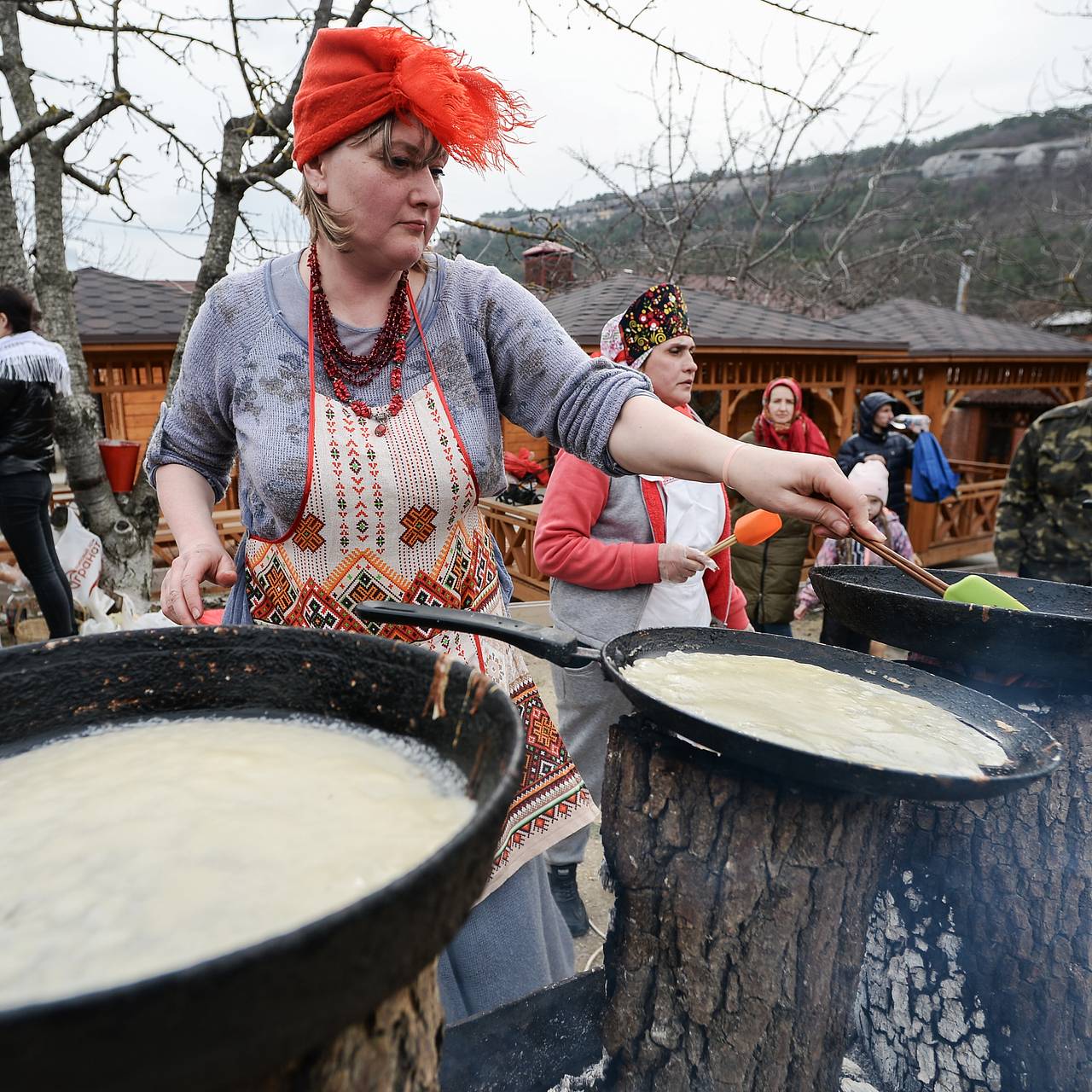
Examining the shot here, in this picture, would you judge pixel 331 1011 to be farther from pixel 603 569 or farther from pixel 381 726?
pixel 603 569

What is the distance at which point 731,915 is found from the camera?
4.18 ft

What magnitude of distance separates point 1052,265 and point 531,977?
31.1m

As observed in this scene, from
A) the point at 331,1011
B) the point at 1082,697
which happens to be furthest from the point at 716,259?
the point at 331,1011

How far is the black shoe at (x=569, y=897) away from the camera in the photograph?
2926mm

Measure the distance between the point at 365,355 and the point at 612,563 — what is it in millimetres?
1405

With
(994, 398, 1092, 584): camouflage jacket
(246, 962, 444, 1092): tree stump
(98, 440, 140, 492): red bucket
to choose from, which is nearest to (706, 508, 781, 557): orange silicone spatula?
(246, 962, 444, 1092): tree stump

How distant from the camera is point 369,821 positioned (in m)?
0.77

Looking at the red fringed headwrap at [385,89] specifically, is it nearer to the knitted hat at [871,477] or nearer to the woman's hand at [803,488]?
the woman's hand at [803,488]

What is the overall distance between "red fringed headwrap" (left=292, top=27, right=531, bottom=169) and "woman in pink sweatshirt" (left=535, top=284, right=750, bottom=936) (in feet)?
4.81

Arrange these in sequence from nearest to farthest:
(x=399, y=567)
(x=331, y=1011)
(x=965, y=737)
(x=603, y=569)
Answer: (x=331, y=1011) < (x=965, y=737) < (x=399, y=567) < (x=603, y=569)

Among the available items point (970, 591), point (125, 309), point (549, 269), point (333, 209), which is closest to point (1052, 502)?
point (970, 591)

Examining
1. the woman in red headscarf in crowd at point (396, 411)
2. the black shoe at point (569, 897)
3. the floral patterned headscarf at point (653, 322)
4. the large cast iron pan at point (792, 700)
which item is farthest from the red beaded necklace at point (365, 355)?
the black shoe at point (569, 897)

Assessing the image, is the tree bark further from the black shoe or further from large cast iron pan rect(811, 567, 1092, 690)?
large cast iron pan rect(811, 567, 1092, 690)

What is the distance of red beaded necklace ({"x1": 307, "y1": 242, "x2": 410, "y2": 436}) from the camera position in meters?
1.54
